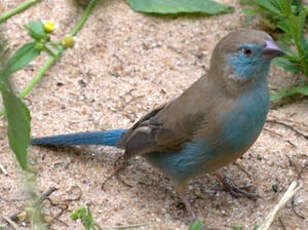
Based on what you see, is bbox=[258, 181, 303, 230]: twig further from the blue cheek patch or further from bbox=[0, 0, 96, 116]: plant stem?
bbox=[0, 0, 96, 116]: plant stem

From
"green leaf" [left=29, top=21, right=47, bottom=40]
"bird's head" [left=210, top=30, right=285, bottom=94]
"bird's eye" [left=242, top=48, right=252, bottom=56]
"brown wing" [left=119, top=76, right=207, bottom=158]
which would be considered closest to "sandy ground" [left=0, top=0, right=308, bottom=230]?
"brown wing" [left=119, top=76, right=207, bottom=158]

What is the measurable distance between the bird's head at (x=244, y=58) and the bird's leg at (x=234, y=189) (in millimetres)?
851

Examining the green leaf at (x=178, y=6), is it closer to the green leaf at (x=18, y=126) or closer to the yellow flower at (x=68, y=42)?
the yellow flower at (x=68, y=42)

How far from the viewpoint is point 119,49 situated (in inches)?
204

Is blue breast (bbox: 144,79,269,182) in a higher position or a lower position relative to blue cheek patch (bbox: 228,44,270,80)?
lower

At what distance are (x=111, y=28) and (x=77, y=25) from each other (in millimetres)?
323

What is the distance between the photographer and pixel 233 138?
351cm

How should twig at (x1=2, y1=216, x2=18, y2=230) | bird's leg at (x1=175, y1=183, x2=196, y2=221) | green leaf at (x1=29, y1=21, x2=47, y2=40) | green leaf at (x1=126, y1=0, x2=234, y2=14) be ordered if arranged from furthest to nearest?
1. green leaf at (x1=126, y1=0, x2=234, y2=14)
2. green leaf at (x1=29, y1=21, x2=47, y2=40)
3. bird's leg at (x1=175, y1=183, x2=196, y2=221)
4. twig at (x1=2, y1=216, x2=18, y2=230)

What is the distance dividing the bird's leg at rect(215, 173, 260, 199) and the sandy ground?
46mm

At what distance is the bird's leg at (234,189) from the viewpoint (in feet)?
13.2

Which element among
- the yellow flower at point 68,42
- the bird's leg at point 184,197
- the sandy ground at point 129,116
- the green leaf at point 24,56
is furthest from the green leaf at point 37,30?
the bird's leg at point 184,197

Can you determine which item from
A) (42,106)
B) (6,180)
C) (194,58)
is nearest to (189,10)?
(194,58)

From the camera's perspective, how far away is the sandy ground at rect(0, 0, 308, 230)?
3.91 metres

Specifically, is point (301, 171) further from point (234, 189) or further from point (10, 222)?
point (10, 222)
